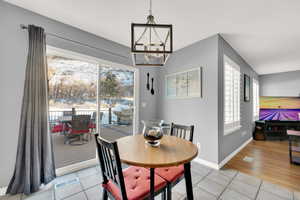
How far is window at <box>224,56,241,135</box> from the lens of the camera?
109 inches

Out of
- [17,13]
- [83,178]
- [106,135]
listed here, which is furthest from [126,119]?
[17,13]

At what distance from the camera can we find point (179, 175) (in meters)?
1.39

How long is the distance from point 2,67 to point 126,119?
2238 millimetres

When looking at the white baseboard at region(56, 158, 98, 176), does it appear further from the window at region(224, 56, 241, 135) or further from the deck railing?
the window at region(224, 56, 241, 135)

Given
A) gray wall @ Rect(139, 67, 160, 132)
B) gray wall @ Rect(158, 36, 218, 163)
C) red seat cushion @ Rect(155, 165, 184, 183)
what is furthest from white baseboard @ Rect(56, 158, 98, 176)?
gray wall @ Rect(158, 36, 218, 163)

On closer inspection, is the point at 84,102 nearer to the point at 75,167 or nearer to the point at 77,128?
the point at 77,128

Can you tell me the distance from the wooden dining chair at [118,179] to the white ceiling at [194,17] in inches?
73.9

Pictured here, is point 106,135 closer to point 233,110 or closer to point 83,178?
point 83,178

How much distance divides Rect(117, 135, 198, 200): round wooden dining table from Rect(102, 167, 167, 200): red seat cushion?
0.28ft

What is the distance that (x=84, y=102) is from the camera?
2.54 metres

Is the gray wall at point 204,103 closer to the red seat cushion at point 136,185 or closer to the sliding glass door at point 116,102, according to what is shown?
the sliding glass door at point 116,102

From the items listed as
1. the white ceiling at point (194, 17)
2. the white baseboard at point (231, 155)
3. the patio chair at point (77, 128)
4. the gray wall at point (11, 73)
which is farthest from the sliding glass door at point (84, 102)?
the white baseboard at point (231, 155)

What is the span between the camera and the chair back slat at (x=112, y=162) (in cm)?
97

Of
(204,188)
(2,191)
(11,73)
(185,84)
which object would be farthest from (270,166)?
(11,73)
